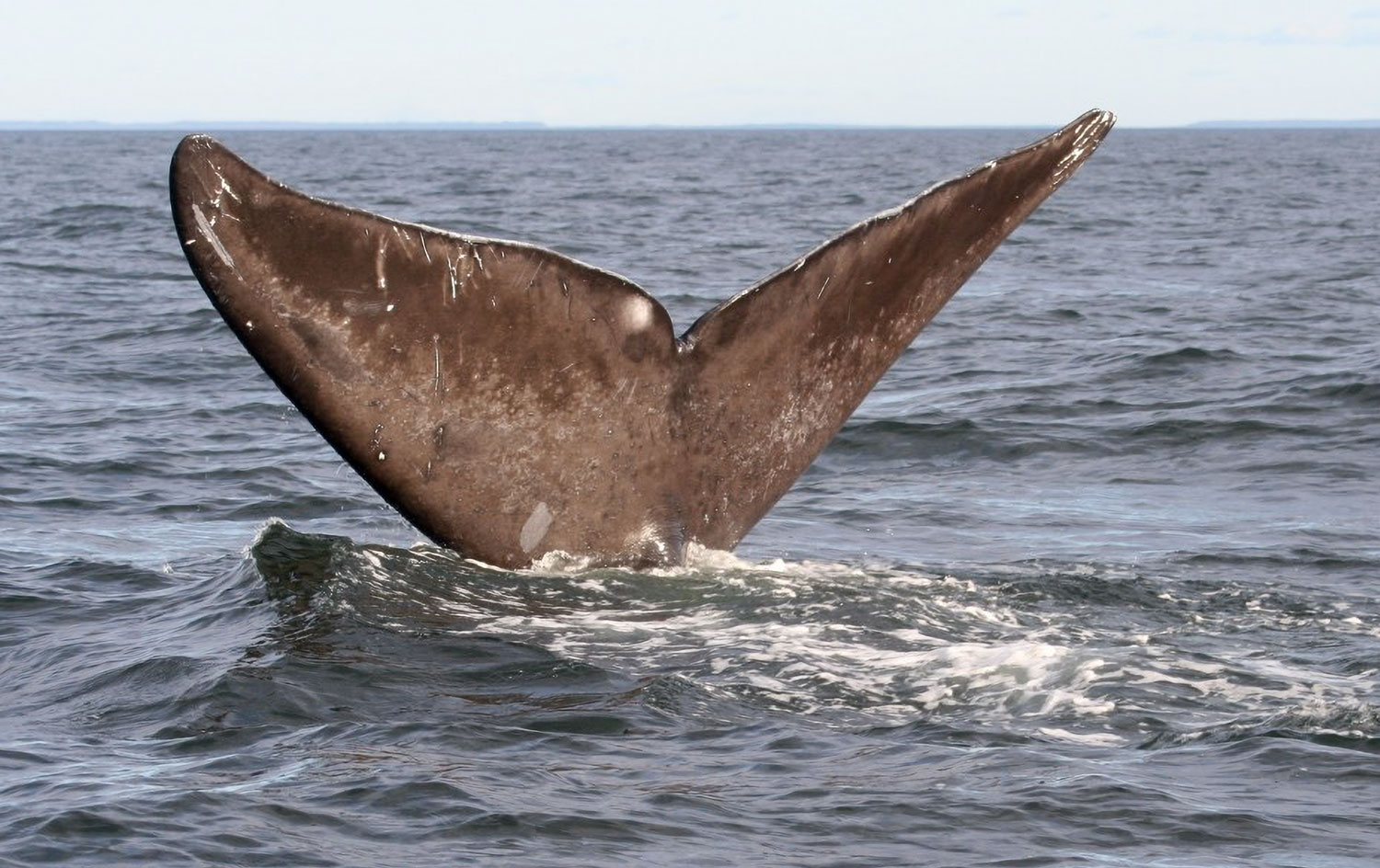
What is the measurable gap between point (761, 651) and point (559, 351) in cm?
121

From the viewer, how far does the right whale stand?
521cm

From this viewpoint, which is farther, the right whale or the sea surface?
the right whale

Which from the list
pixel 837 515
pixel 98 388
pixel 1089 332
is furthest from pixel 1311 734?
pixel 1089 332

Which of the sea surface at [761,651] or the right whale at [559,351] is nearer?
the sea surface at [761,651]

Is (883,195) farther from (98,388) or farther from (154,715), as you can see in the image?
(154,715)

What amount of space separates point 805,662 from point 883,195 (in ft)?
131

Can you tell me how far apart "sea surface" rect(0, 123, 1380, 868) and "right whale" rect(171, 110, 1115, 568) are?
41 centimetres

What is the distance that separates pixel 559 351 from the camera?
567 cm

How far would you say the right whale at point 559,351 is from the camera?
521 cm

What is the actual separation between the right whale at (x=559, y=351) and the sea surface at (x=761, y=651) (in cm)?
41

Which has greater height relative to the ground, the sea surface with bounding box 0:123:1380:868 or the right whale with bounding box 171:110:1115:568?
the right whale with bounding box 171:110:1115:568

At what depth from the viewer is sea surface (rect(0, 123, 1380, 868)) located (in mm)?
4613

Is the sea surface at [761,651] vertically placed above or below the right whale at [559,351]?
below

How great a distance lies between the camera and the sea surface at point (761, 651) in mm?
4613
